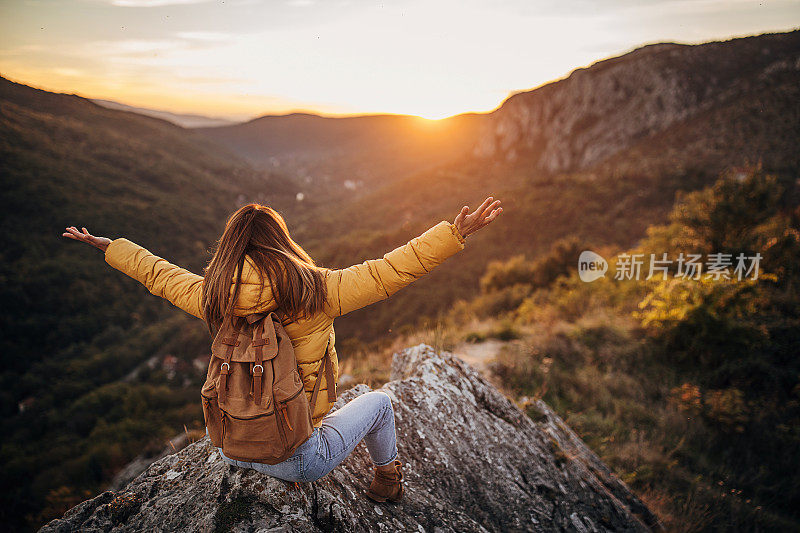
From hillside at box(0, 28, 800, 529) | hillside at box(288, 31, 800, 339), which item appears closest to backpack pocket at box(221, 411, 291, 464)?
hillside at box(0, 28, 800, 529)

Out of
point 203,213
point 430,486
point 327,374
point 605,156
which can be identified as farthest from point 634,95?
point 203,213

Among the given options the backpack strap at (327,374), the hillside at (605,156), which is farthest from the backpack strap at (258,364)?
the hillside at (605,156)

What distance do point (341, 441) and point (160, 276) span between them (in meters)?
1.29

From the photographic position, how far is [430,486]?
232 centimetres

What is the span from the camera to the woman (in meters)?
1.49

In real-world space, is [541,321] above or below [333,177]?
below

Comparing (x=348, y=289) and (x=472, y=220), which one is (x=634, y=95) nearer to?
(x=472, y=220)

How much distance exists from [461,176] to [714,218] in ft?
207

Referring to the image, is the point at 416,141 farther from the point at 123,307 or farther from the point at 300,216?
the point at 123,307

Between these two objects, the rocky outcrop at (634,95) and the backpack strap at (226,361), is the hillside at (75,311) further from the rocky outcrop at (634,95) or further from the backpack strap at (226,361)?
the rocky outcrop at (634,95)

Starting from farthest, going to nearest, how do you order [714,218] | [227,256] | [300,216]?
[300,216]
[714,218]
[227,256]

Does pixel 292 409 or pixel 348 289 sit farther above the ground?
pixel 348 289

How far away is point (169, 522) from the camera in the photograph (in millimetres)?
1726

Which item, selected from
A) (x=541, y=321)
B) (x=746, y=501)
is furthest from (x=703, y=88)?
(x=746, y=501)
